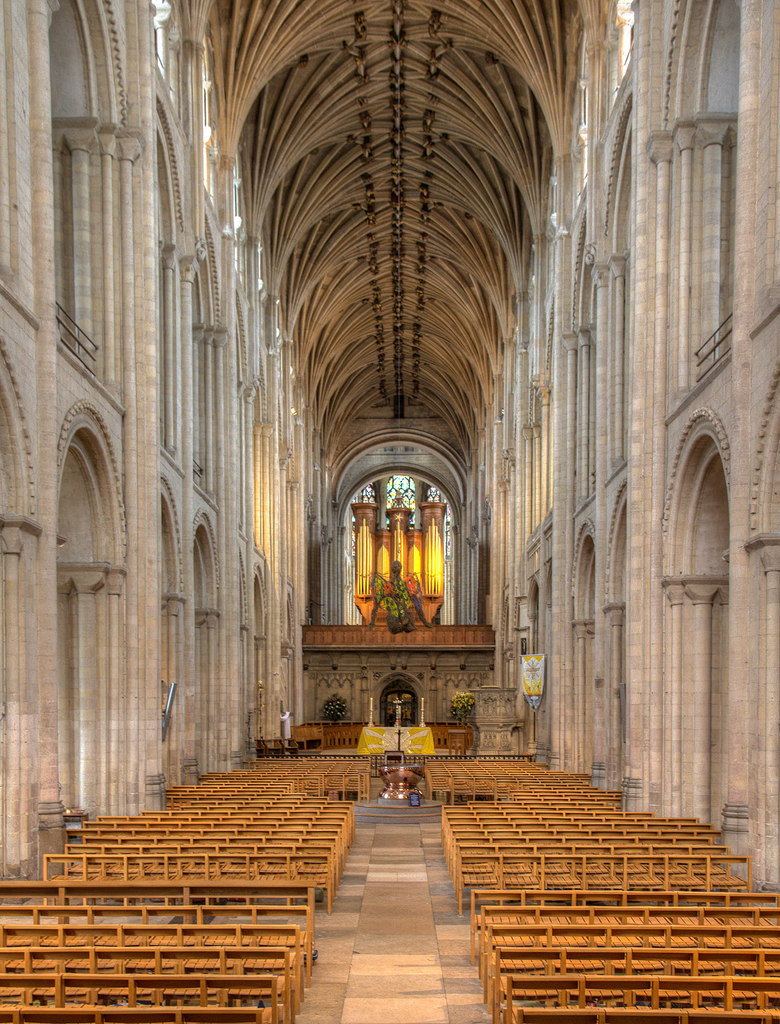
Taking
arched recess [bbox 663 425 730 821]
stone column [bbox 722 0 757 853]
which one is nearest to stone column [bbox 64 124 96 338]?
arched recess [bbox 663 425 730 821]

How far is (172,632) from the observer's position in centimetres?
2295

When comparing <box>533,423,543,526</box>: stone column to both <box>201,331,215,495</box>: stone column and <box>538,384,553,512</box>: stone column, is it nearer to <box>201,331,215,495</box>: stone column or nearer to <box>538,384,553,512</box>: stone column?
<box>538,384,553,512</box>: stone column

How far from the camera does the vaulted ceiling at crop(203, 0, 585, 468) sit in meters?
30.3

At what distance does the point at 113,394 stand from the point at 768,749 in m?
11.7

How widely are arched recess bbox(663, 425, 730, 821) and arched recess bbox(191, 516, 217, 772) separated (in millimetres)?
13163

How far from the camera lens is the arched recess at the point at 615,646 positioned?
2191 centimetres

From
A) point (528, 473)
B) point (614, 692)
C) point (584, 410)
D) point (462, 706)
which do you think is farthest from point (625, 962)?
point (462, 706)

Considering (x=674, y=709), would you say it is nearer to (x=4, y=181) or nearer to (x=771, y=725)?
(x=771, y=725)

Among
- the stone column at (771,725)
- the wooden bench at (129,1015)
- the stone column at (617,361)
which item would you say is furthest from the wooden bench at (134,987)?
the stone column at (617,361)

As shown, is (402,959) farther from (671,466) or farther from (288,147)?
(288,147)

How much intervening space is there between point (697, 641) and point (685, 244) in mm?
6384

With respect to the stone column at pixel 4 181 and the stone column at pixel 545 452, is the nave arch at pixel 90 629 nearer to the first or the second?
the stone column at pixel 4 181

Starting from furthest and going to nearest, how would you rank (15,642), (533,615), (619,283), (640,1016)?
(533,615) → (619,283) → (15,642) → (640,1016)

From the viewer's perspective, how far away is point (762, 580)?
13016mm
